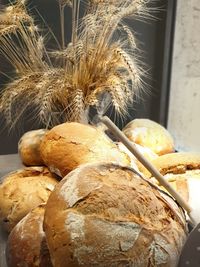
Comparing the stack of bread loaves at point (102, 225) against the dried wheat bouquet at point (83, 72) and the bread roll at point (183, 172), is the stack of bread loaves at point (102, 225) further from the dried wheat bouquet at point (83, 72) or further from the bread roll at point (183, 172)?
the dried wheat bouquet at point (83, 72)

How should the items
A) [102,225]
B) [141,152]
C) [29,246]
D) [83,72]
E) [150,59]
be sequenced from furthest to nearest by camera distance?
[150,59], [83,72], [141,152], [29,246], [102,225]

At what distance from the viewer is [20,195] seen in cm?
97

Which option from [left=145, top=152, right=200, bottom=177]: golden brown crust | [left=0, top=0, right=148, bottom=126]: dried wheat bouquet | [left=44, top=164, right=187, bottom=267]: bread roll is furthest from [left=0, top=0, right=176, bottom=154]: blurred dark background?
[left=44, top=164, right=187, bottom=267]: bread roll

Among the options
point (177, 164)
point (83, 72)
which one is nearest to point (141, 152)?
point (177, 164)

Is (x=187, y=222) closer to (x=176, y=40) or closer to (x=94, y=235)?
(x=94, y=235)

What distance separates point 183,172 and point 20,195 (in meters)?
0.41

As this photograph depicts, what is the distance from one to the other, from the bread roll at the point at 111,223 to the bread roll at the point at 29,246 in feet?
0.25

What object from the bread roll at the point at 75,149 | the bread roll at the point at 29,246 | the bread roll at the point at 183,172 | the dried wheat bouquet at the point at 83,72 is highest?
the dried wheat bouquet at the point at 83,72

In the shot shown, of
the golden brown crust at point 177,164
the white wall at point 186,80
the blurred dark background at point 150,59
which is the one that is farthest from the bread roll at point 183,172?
the white wall at point 186,80

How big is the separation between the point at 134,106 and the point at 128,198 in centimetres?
117

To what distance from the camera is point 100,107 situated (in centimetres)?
131

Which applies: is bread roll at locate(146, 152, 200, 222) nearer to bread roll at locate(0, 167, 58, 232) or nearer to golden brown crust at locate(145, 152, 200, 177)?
golden brown crust at locate(145, 152, 200, 177)

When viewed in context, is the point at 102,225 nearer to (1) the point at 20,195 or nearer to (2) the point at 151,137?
(1) the point at 20,195

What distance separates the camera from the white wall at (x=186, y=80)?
177 cm
